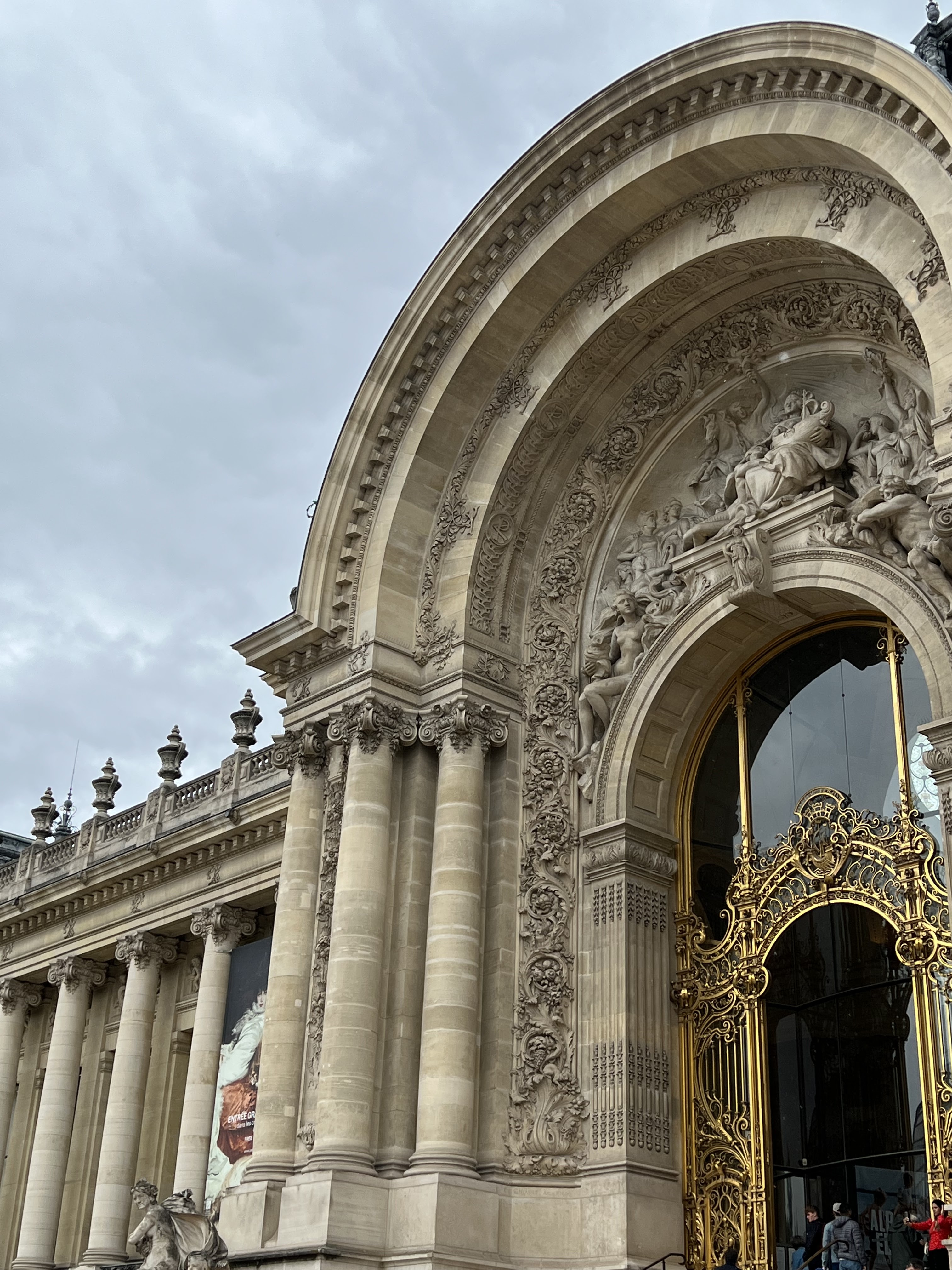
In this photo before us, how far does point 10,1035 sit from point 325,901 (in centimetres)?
1556

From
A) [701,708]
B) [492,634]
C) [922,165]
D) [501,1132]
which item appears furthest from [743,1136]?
[922,165]

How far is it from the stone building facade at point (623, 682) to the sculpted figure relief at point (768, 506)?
46 millimetres

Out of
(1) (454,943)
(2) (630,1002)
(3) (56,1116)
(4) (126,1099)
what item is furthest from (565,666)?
(3) (56,1116)

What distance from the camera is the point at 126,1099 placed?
84.5ft

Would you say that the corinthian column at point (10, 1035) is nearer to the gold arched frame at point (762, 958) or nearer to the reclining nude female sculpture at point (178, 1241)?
the reclining nude female sculpture at point (178, 1241)

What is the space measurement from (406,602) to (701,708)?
3.57 metres

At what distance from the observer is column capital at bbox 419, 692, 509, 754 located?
17.1m

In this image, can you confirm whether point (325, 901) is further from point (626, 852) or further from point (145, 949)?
point (145, 949)

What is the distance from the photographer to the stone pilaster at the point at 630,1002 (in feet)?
51.2

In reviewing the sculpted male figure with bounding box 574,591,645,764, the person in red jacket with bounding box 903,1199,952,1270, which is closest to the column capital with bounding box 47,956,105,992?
the sculpted male figure with bounding box 574,591,645,764

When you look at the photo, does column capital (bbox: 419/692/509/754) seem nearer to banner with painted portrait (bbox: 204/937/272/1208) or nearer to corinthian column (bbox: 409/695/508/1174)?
corinthian column (bbox: 409/695/508/1174)

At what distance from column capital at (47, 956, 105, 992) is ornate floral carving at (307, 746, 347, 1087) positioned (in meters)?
12.9

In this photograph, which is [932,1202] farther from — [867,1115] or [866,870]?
[866,870]

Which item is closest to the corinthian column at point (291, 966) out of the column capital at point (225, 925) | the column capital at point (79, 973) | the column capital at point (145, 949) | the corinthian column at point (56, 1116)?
the column capital at point (225, 925)
